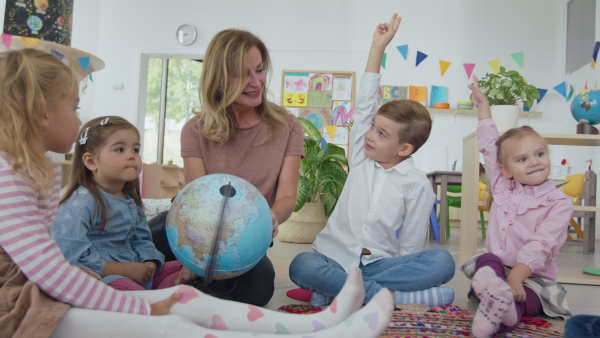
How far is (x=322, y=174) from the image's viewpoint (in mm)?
4695

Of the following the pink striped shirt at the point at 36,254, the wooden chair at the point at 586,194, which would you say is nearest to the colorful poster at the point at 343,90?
the wooden chair at the point at 586,194

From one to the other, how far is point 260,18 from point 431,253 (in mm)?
6733

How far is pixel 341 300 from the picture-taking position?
125 centimetres

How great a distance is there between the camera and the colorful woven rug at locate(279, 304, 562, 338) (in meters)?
1.73

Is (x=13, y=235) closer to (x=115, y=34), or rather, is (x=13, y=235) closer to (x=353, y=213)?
(x=353, y=213)

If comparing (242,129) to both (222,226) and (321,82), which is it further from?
(321,82)

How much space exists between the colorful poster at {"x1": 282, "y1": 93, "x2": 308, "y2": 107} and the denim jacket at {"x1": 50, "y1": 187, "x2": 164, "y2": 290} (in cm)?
617

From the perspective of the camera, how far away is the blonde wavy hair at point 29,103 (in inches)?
47.5

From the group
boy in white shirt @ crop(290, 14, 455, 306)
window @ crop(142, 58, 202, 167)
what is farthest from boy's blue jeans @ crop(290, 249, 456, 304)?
window @ crop(142, 58, 202, 167)

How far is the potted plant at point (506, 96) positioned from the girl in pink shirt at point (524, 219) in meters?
1.13

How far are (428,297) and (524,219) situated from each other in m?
0.55

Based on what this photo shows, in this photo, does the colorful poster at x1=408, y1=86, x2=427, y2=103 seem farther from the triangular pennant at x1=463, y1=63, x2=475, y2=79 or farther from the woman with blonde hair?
the woman with blonde hair

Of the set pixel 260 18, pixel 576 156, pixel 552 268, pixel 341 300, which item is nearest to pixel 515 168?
pixel 552 268

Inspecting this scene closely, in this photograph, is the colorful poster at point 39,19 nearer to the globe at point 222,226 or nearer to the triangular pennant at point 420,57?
the globe at point 222,226
